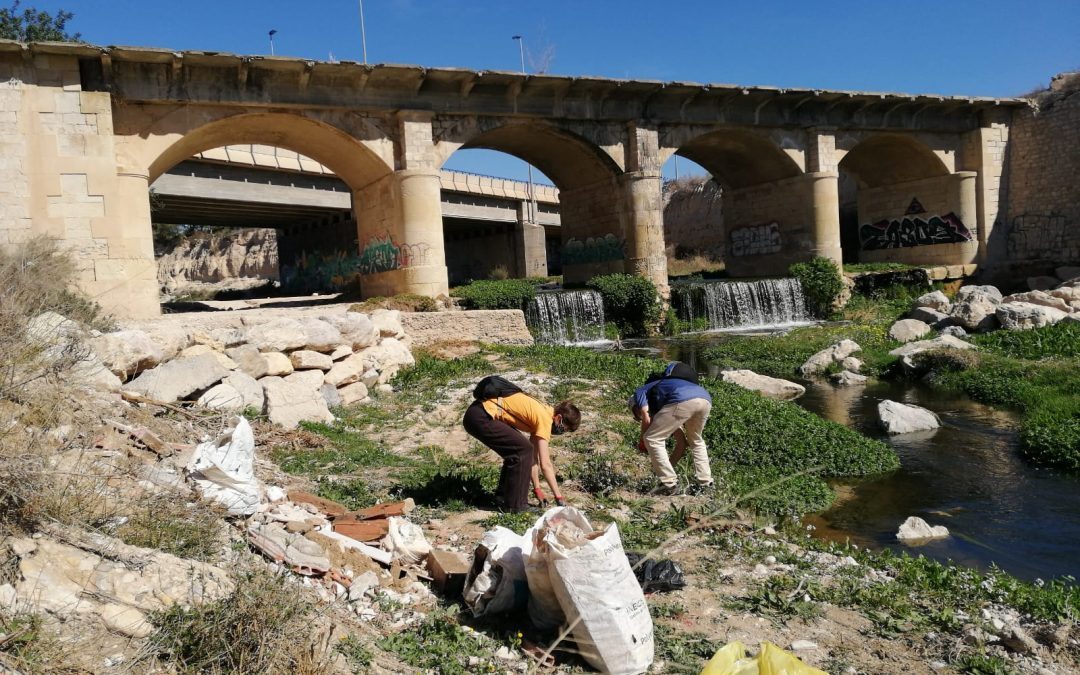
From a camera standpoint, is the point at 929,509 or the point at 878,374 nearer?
the point at 929,509

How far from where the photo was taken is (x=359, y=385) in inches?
431

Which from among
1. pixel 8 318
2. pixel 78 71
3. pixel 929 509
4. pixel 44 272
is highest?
pixel 78 71

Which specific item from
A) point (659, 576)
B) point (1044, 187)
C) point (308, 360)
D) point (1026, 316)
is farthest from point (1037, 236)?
point (659, 576)

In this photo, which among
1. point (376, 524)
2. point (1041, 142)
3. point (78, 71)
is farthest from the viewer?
point (1041, 142)

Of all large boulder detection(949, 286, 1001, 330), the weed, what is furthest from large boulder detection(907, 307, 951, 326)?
the weed

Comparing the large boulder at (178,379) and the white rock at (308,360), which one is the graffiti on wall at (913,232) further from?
the large boulder at (178,379)

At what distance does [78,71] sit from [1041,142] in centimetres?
2710

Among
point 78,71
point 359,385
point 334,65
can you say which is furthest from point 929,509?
point 78,71

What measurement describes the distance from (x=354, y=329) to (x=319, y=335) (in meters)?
0.95

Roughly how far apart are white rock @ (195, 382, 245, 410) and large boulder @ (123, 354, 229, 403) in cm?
8

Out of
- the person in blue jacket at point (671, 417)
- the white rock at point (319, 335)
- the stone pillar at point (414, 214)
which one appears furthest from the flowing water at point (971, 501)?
the stone pillar at point (414, 214)

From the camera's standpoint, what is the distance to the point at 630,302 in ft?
67.1

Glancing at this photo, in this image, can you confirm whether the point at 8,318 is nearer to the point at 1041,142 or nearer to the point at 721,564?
the point at 721,564

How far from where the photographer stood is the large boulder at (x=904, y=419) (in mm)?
10094
